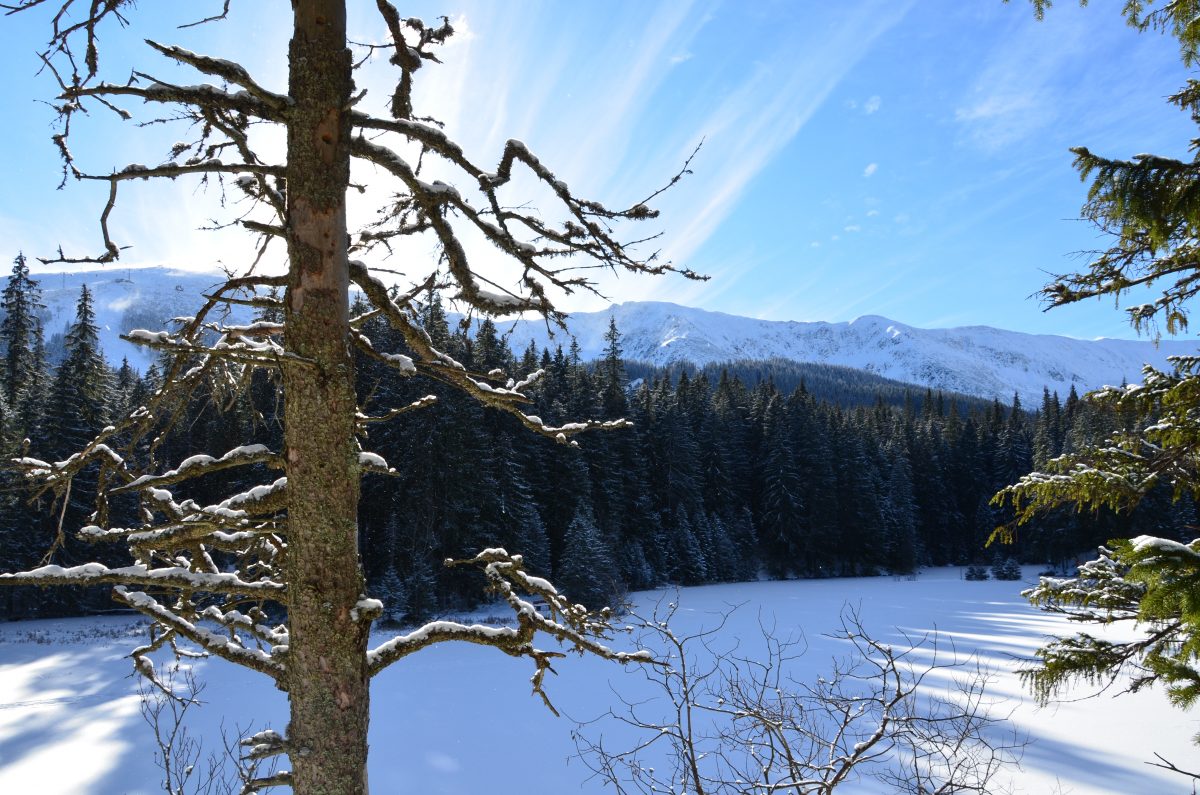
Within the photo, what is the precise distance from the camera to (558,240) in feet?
9.04

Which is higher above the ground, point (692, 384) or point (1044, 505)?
point (692, 384)

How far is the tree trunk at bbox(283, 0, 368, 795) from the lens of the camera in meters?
2.12

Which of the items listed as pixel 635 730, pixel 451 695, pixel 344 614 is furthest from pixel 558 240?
pixel 451 695

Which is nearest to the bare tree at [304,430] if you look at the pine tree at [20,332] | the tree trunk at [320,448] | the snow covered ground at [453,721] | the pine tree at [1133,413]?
the tree trunk at [320,448]

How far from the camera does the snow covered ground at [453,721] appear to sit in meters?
9.56

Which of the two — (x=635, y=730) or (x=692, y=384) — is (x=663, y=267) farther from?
(x=692, y=384)

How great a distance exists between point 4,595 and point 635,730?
27.3 meters

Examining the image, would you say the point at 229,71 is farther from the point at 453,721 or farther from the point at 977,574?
the point at 977,574

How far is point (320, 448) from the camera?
7.13ft

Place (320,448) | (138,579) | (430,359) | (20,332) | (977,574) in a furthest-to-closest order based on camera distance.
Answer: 1. (977,574)
2. (20,332)
3. (430,359)
4. (320,448)
5. (138,579)

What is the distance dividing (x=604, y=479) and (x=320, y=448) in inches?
1188

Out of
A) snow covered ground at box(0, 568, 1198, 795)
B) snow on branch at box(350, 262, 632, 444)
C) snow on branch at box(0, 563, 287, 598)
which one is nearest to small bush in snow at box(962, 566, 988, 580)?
snow covered ground at box(0, 568, 1198, 795)

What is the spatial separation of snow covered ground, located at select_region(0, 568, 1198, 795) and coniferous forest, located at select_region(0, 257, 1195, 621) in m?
3.26

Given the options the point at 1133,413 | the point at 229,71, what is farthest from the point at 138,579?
the point at 1133,413
